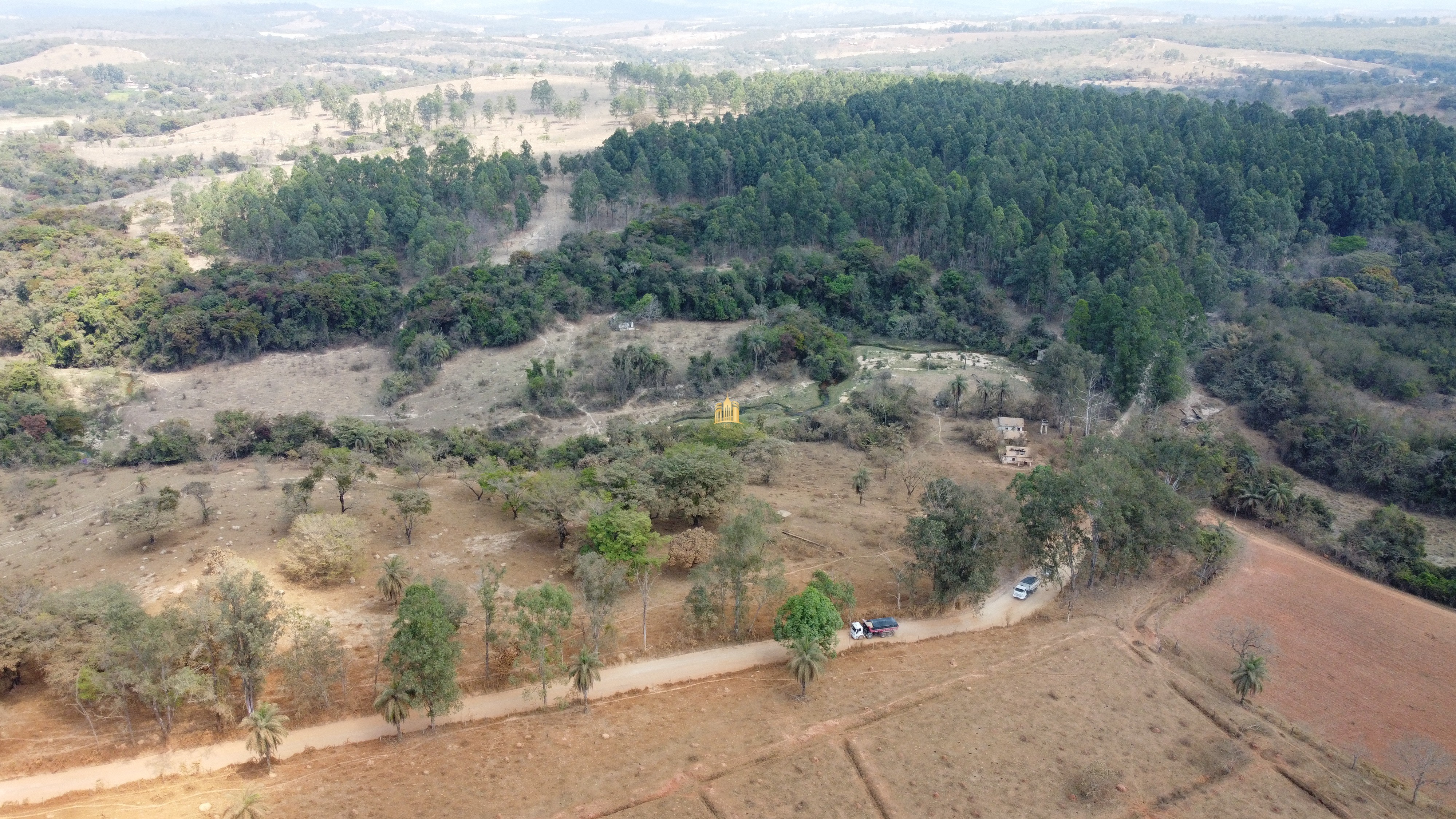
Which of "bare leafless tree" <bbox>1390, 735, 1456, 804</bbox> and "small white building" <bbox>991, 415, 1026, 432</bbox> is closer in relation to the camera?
"bare leafless tree" <bbox>1390, 735, 1456, 804</bbox>

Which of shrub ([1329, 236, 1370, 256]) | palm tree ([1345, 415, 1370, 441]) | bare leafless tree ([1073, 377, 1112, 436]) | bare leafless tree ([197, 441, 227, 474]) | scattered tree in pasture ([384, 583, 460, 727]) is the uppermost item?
shrub ([1329, 236, 1370, 256])

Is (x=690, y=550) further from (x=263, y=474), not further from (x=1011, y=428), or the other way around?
(x=1011, y=428)

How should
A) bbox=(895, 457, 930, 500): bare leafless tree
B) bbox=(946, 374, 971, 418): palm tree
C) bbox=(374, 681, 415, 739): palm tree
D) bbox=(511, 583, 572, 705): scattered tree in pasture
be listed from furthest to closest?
bbox=(946, 374, 971, 418): palm tree → bbox=(895, 457, 930, 500): bare leafless tree → bbox=(511, 583, 572, 705): scattered tree in pasture → bbox=(374, 681, 415, 739): palm tree

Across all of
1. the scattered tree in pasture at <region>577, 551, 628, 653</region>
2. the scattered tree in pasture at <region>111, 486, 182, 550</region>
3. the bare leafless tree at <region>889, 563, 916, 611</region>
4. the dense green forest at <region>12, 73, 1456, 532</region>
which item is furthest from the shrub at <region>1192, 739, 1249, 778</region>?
the scattered tree in pasture at <region>111, 486, 182, 550</region>

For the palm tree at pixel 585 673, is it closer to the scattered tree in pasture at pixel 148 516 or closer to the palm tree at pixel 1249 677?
the scattered tree in pasture at pixel 148 516

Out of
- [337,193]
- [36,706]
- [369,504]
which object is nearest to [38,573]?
[36,706]

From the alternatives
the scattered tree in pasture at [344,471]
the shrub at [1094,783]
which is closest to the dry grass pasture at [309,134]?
the scattered tree in pasture at [344,471]

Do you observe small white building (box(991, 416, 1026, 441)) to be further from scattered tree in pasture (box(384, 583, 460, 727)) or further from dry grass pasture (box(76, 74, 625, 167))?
dry grass pasture (box(76, 74, 625, 167))
